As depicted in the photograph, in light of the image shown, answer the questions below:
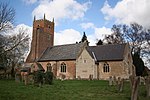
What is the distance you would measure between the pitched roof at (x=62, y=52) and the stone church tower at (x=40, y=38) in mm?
1702

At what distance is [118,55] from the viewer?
143 ft

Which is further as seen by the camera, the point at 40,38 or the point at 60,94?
the point at 40,38

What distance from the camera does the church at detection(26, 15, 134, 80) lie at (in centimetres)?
4384

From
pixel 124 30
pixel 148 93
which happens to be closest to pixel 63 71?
pixel 124 30

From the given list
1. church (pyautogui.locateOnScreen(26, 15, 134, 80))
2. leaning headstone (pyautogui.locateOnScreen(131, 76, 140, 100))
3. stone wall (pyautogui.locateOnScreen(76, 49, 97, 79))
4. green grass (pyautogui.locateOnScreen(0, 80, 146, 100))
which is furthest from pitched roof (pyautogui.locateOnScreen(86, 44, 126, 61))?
leaning headstone (pyautogui.locateOnScreen(131, 76, 140, 100))

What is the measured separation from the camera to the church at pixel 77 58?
144 feet

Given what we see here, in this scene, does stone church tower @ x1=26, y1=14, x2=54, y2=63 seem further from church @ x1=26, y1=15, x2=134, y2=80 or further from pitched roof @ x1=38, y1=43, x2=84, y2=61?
pitched roof @ x1=38, y1=43, x2=84, y2=61

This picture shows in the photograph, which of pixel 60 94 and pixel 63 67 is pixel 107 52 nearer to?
pixel 63 67

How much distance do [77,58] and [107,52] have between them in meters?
6.78

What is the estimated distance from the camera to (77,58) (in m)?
47.2

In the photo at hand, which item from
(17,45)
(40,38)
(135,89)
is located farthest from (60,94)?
(40,38)

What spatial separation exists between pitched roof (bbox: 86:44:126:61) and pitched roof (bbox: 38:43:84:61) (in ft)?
11.1

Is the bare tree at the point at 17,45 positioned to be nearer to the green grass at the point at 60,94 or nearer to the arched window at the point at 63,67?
the arched window at the point at 63,67

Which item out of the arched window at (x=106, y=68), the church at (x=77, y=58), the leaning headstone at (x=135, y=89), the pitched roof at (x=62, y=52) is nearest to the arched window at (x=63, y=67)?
the church at (x=77, y=58)
